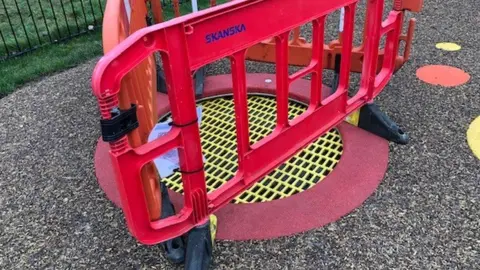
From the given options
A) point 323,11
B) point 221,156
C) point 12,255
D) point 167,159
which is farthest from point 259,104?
point 12,255

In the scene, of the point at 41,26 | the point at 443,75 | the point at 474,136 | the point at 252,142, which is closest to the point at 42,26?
the point at 41,26

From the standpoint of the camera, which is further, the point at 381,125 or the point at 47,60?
the point at 47,60

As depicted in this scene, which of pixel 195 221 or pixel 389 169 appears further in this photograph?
pixel 389 169

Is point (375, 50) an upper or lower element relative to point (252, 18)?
lower

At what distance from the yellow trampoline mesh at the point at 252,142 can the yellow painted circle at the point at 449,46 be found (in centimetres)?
169

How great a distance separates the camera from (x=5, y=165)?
3178 millimetres

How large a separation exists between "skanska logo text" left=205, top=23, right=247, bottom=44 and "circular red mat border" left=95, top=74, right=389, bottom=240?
107 centimetres

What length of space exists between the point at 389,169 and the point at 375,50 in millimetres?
727

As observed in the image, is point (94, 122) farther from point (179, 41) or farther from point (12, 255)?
point (179, 41)

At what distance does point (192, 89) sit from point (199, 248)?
2.61 feet

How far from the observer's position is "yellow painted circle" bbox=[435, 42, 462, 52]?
174 inches

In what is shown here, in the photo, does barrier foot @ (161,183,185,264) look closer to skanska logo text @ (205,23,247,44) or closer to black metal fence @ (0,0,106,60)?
skanska logo text @ (205,23,247,44)

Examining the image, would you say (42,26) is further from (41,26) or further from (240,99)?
(240,99)

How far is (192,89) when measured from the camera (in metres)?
1.85
